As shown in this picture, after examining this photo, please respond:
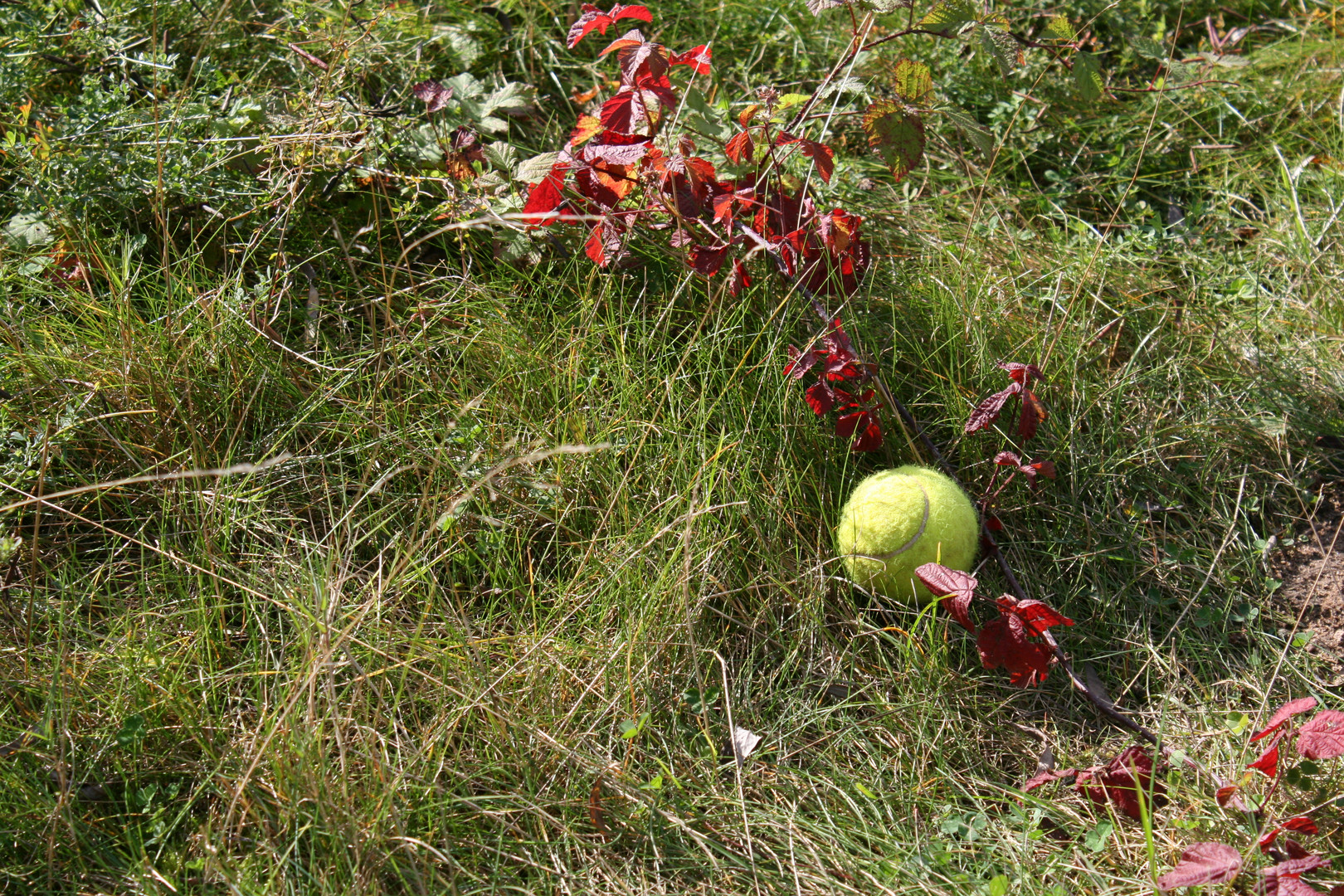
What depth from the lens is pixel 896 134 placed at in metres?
1.88

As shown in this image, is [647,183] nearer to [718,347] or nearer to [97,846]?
[718,347]

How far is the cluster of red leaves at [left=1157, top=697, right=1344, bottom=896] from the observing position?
1333 mm

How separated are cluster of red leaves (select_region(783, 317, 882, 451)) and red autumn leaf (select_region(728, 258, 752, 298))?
0.64ft

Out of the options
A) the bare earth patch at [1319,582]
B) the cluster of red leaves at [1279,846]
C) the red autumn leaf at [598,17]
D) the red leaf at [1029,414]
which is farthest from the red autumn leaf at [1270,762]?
the red autumn leaf at [598,17]

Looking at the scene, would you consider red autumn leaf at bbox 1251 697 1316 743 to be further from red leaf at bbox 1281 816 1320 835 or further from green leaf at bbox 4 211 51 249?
green leaf at bbox 4 211 51 249

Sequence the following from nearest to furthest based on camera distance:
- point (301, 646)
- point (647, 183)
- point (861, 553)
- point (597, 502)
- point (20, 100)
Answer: point (301, 646), point (861, 553), point (597, 502), point (647, 183), point (20, 100)

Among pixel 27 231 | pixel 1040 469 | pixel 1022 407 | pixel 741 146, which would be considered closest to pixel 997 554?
pixel 1040 469

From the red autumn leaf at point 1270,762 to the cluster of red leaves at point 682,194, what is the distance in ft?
3.59

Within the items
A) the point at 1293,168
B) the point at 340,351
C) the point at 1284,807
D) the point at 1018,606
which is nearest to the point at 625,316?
the point at 340,351

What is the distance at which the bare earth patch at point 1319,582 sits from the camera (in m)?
1.85

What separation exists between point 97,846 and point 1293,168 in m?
3.18

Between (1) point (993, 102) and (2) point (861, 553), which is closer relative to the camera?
(2) point (861, 553)

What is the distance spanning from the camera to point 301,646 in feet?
5.40

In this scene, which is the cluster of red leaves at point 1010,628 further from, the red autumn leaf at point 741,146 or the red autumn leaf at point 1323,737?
the red autumn leaf at point 741,146
